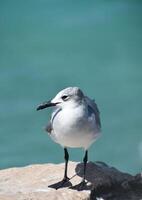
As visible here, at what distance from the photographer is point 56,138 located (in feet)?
15.2

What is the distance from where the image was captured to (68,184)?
4750 millimetres

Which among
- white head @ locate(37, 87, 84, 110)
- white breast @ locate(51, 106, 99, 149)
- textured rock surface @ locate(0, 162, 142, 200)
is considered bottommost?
textured rock surface @ locate(0, 162, 142, 200)

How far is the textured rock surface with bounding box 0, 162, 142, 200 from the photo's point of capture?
4457mm

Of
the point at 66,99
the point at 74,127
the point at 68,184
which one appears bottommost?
the point at 68,184

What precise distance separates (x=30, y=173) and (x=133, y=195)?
28.9 inches

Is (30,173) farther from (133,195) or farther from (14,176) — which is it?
(133,195)

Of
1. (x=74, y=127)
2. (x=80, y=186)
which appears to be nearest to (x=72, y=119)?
(x=74, y=127)

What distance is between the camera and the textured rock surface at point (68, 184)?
4457 mm

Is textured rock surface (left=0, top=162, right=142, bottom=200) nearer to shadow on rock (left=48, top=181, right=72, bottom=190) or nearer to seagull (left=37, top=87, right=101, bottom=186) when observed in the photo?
shadow on rock (left=48, top=181, right=72, bottom=190)

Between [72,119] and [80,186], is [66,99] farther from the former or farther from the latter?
[80,186]

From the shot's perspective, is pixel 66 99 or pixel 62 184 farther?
pixel 62 184

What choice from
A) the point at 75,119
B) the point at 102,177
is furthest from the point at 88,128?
the point at 102,177

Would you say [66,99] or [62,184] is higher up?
[66,99]

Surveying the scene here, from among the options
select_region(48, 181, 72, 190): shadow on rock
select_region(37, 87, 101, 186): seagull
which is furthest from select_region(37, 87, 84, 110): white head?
select_region(48, 181, 72, 190): shadow on rock
